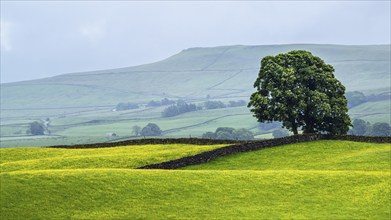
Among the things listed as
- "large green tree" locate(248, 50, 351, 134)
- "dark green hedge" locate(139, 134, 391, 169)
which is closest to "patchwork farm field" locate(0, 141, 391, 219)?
"dark green hedge" locate(139, 134, 391, 169)

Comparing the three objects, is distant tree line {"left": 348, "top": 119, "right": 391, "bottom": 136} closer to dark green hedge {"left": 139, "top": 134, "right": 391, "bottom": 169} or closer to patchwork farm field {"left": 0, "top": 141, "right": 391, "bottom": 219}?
dark green hedge {"left": 139, "top": 134, "right": 391, "bottom": 169}

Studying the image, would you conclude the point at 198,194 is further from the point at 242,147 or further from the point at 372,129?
the point at 372,129

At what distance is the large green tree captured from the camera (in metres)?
79.9

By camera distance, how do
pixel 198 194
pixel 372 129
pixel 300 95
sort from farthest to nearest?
pixel 372 129
pixel 300 95
pixel 198 194

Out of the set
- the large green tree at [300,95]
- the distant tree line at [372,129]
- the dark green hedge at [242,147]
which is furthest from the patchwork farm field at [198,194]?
the distant tree line at [372,129]

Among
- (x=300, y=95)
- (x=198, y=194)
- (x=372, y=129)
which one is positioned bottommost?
(x=198, y=194)

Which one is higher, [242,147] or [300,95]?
[300,95]

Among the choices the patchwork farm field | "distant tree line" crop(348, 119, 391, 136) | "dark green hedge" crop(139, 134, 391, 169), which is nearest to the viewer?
the patchwork farm field

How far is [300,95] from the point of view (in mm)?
79500

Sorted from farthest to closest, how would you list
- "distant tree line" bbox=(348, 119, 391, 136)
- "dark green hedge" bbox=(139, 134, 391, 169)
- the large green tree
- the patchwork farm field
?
"distant tree line" bbox=(348, 119, 391, 136) < the large green tree < "dark green hedge" bbox=(139, 134, 391, 169) < the patchwork farm field

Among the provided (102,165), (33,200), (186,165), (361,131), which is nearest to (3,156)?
(102,165)

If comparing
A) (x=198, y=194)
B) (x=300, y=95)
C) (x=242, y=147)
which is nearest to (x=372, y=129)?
(x=300, y=95)

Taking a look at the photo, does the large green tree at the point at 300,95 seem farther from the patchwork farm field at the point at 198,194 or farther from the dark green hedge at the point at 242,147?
the patchwork farm field at the point at 198,194

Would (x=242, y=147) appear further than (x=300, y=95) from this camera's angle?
No
